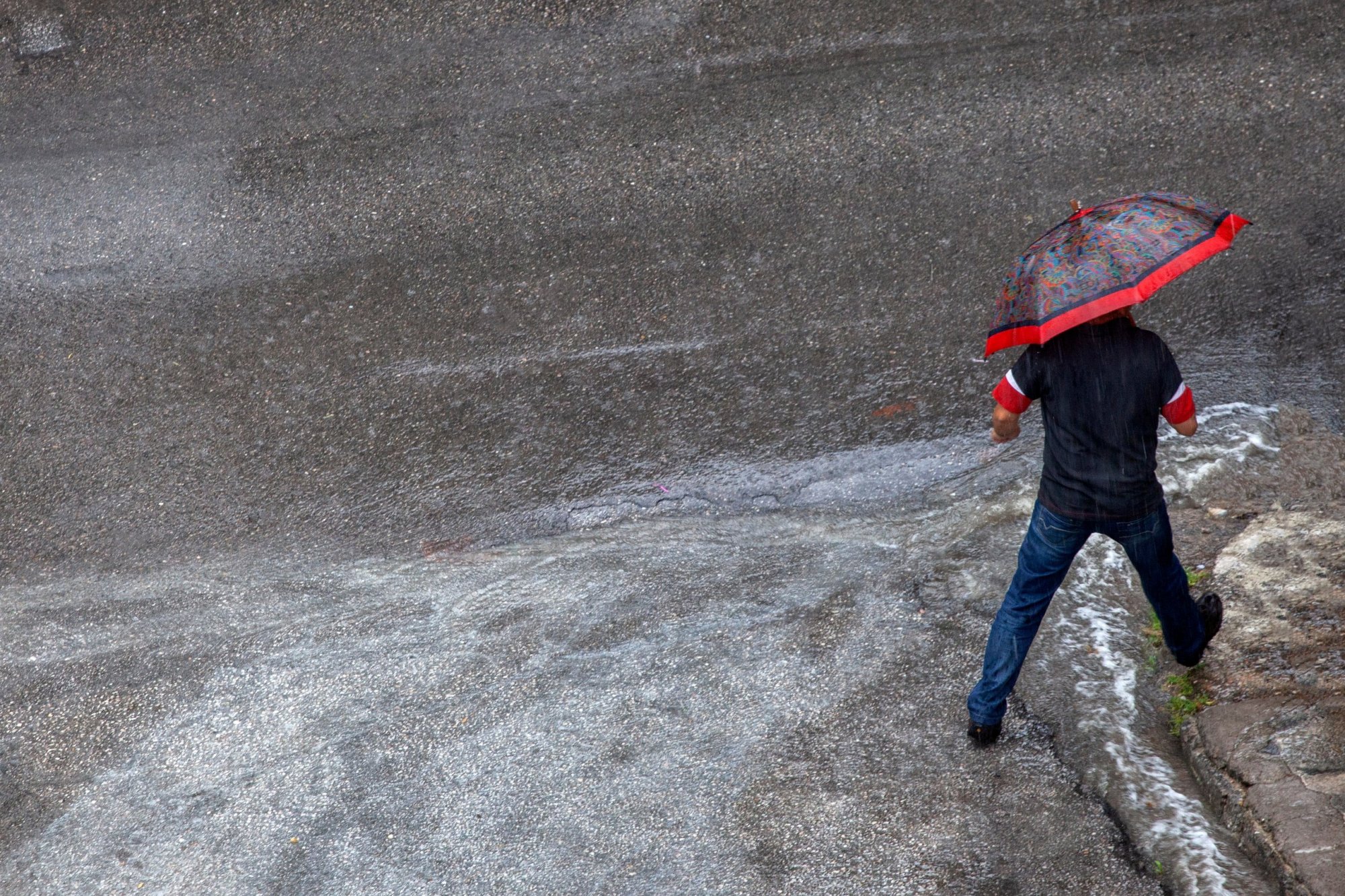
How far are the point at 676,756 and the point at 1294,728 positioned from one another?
7.02 ft

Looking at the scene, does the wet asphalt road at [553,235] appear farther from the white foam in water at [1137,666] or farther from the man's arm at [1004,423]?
the man's arm at [1004,423]

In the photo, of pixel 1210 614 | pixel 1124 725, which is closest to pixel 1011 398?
pixel 1210 614

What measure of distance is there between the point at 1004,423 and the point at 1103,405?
12.4 inches

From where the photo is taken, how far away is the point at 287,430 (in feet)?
18.3

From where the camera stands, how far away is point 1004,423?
3.51 metres

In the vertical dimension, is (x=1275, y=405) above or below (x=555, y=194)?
below

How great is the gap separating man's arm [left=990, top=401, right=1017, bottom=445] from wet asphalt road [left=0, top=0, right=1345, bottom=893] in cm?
110

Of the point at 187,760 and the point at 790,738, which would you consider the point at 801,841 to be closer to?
the point at 790,738

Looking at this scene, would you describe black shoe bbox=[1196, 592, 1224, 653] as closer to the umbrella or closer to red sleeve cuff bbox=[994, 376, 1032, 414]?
red sleeve cuff bbox=[994, 376, 1032, 414]

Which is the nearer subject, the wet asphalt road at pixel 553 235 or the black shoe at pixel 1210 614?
the black shoe at pixel 1210 614

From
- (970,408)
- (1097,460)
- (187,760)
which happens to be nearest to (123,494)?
(187,760)

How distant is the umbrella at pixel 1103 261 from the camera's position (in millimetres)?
3119

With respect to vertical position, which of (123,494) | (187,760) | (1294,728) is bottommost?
(1294,728)

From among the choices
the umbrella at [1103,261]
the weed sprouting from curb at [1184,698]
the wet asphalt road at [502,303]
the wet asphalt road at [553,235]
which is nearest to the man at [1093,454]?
the umbrella at [1103,261]
